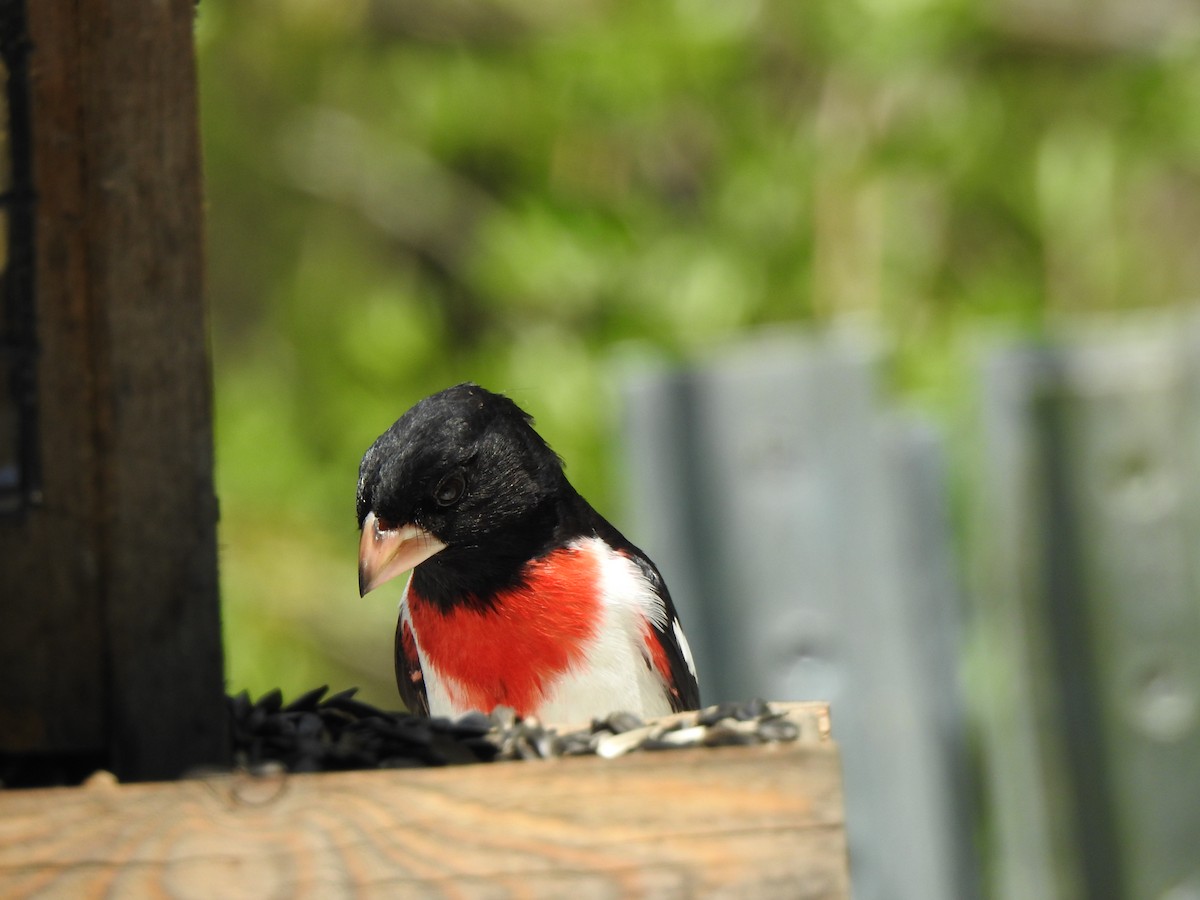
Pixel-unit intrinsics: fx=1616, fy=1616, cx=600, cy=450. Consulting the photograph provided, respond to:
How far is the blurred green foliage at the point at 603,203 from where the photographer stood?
5680 millimetres

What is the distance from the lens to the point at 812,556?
4.37m

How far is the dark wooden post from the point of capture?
5.92 feet

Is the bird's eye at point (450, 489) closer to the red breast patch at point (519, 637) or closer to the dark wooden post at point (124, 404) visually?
the red breast patch at point (519, 637)

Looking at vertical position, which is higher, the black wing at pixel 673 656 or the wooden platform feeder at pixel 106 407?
the wooden platform feeder at pixel 106 407

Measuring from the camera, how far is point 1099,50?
20.3ft

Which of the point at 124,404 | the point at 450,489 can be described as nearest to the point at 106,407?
the point at 124,404

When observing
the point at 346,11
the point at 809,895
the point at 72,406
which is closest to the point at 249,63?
the point at 346,11

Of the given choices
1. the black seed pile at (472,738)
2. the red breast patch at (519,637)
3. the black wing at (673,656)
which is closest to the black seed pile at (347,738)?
A: the black seed pile at (472,738)

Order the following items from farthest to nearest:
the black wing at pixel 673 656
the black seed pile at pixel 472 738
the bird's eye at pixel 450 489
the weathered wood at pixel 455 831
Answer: the black wing at pixel 673 656 → the bird's eye at pixel 450 489 → the black seed pile at pixel 472 738 → the weathered wood at pixel 455 831

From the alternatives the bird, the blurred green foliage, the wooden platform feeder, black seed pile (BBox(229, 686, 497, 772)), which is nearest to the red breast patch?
the bird

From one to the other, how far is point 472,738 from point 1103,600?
115 inches

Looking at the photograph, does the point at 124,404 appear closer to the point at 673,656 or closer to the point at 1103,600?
the point at 673,656

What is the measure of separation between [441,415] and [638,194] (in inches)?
145

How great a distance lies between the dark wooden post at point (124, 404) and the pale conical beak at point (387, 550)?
0.36 m
